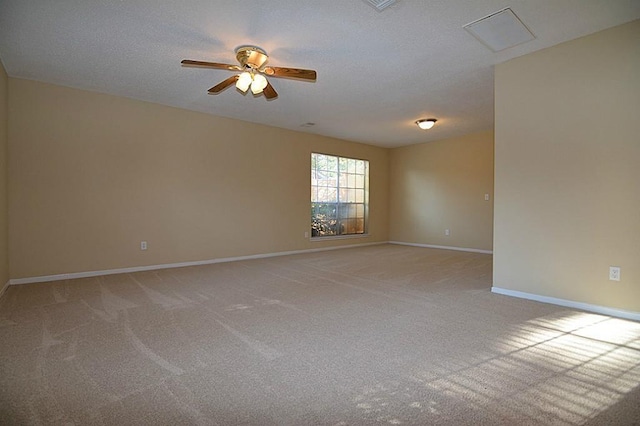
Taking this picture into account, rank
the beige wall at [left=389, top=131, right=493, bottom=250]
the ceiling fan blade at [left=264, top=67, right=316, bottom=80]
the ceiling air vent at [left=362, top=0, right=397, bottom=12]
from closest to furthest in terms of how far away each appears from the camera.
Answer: the ceiling air vent at [left=362, top=0, right=397, bottom=12]
the ceiling fan blade at [left=264, top=67, right=316, bottom=80]
the beige wall at [left=389, top=131, right=493, bottom=250]

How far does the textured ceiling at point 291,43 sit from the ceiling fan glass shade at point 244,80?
0.28 m

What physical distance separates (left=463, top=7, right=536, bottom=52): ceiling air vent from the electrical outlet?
2151mm

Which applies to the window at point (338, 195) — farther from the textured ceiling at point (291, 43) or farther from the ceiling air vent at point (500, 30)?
the ceiling air vent at point (500, 30)

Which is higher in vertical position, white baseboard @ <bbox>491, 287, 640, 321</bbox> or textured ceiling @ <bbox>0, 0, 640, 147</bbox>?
textured ceiling @ <bbox>0, 0, 640, 147</bbox>

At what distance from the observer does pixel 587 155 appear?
9.26 ft

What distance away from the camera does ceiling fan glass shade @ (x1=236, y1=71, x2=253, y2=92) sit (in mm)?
2973

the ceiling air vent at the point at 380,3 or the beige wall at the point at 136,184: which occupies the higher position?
the ceiling air vent at the point at 380,3

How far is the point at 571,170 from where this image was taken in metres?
2.91

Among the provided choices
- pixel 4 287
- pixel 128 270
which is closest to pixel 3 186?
pixel 4 287

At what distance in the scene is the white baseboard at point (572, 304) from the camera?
2.62 meters

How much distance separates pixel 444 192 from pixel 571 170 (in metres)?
4.18

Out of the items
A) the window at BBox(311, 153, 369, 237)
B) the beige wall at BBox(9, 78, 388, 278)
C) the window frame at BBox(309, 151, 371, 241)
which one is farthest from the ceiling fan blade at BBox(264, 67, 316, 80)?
the window at BBox(311, 153, 369, 237)

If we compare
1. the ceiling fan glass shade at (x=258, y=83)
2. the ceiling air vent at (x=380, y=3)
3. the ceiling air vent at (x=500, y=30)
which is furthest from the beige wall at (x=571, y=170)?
the ceiling fan glass shade at (x=258, y=83)

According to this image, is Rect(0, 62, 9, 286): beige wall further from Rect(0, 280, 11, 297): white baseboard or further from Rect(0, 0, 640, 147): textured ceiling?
Rect(0, 0, 640, 147): textured ceiling
